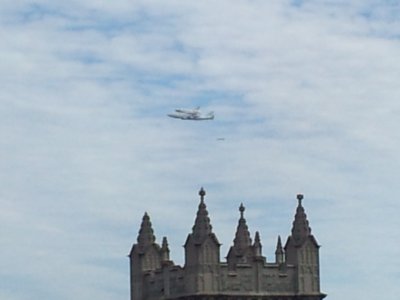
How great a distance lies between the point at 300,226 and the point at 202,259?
7402 mm

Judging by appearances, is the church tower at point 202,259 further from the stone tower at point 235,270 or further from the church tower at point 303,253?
the church tower at point 303,253

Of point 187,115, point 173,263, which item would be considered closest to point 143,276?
point 173,263

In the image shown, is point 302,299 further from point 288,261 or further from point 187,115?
point 187,115

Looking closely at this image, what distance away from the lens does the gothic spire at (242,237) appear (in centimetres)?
16512

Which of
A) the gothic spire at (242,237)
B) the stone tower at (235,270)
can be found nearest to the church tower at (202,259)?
the stone tower at (235,270)

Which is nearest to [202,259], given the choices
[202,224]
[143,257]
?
[202,224]

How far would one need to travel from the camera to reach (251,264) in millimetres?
161250

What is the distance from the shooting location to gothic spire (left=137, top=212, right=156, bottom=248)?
168 meters

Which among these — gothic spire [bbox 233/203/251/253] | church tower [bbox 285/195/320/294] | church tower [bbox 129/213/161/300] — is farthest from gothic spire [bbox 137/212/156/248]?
church tower [bbox 285/195/320/294]

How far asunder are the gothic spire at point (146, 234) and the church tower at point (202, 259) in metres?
7.97

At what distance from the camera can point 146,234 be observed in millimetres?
168000

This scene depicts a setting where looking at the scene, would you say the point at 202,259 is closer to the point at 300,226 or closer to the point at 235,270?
the point at 235,270

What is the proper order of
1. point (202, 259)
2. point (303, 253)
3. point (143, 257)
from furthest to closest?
1. point (143, 257)
2. point (303, 253)
3. point (202, 259)

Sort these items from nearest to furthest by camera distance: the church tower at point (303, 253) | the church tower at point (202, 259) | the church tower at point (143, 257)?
1. the church tower at point (202, 259)
2. the church tower at point (303, 253)
3. the church tower at point (143, 257)
